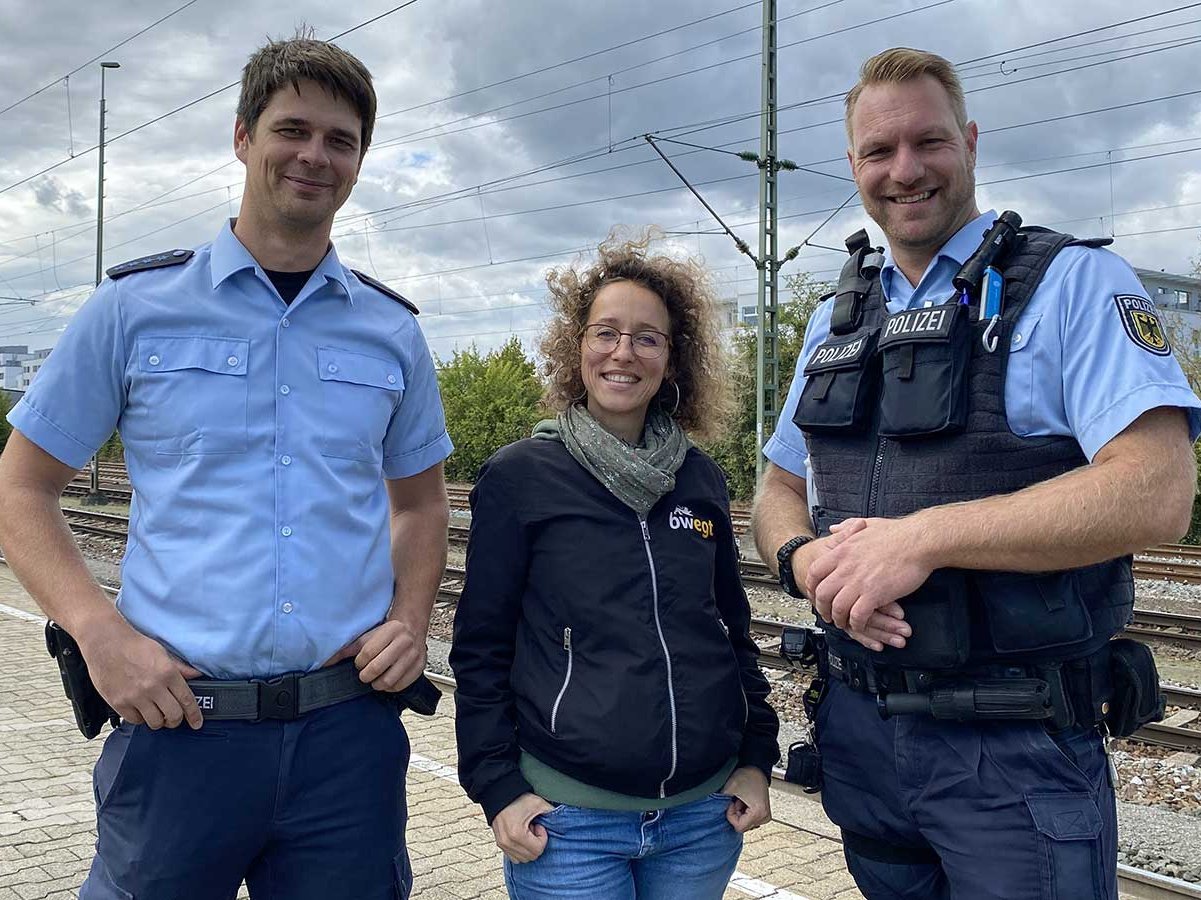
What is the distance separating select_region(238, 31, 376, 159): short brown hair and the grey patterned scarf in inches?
35.4

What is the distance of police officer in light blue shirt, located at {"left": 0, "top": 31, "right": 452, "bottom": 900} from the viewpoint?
2.31 metres

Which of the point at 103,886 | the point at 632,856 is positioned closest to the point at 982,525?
the point at 632,856

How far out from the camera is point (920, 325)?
93.4 inches

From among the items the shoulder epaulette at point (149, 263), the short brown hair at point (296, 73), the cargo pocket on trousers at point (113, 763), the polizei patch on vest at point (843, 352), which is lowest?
the cargo pocket on trousers at point (113, 763)

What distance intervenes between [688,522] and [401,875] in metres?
1.07

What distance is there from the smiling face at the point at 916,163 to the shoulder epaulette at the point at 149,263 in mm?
1603

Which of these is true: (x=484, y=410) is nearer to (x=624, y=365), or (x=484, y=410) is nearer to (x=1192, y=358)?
(x=1192, y=358)

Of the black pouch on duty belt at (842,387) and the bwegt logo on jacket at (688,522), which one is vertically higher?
the black pouch on duty belt at (842,387)

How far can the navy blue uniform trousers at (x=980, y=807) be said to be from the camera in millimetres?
2172

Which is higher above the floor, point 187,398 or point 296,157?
point 296,157

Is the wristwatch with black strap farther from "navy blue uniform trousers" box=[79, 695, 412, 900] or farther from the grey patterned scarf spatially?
"navy blue uniform trousers" box=[79, 695, 412, 900]

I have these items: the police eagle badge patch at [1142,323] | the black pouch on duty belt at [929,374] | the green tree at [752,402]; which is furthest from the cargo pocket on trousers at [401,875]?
the green tree at [752,402]

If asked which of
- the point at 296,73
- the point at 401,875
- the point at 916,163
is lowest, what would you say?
the point at 401,875

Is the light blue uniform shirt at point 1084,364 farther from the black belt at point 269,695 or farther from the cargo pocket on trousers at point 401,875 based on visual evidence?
the cargo pocket on trousers at point 401,875
